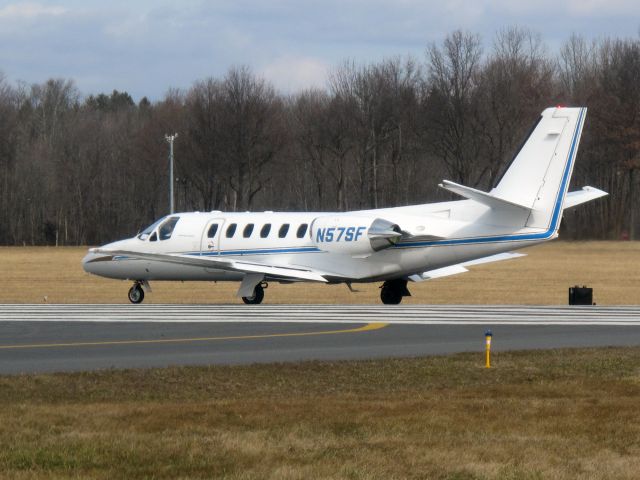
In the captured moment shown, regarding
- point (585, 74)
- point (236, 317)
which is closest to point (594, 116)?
point (585, 74)

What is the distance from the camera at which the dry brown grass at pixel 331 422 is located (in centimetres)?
1064

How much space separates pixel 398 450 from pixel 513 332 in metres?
12.5

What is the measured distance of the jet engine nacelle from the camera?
3162 cm

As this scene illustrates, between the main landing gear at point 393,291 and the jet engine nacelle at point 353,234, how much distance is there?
80.0 inches

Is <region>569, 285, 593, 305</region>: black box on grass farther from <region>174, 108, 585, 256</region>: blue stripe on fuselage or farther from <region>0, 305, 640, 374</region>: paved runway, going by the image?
<region>174, 108, 585, 256</region>: blue stripe on fuselage

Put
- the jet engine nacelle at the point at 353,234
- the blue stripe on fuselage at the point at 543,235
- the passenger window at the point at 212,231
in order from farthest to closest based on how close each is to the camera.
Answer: the passenger window at the point at 212,231
the jet engine nacelle at the point at 353,234
the blue stripe on fuselage at the point at 543,235

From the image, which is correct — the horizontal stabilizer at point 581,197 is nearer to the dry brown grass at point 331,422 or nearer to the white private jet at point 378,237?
the white private jet at point 378,237

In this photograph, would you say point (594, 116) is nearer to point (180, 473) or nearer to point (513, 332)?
point (513, 332)


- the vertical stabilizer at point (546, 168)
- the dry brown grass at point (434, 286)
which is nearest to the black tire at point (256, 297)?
the dry brown grass at point (434, 286)

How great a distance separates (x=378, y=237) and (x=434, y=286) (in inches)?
774

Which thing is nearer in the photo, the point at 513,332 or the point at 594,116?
the point at 513,332

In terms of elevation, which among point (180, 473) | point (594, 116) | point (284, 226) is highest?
point (594, 116)

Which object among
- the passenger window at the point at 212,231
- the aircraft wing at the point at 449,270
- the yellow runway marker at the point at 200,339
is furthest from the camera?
the passenger window at the point at 212,231

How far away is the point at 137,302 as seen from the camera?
35375 mm
